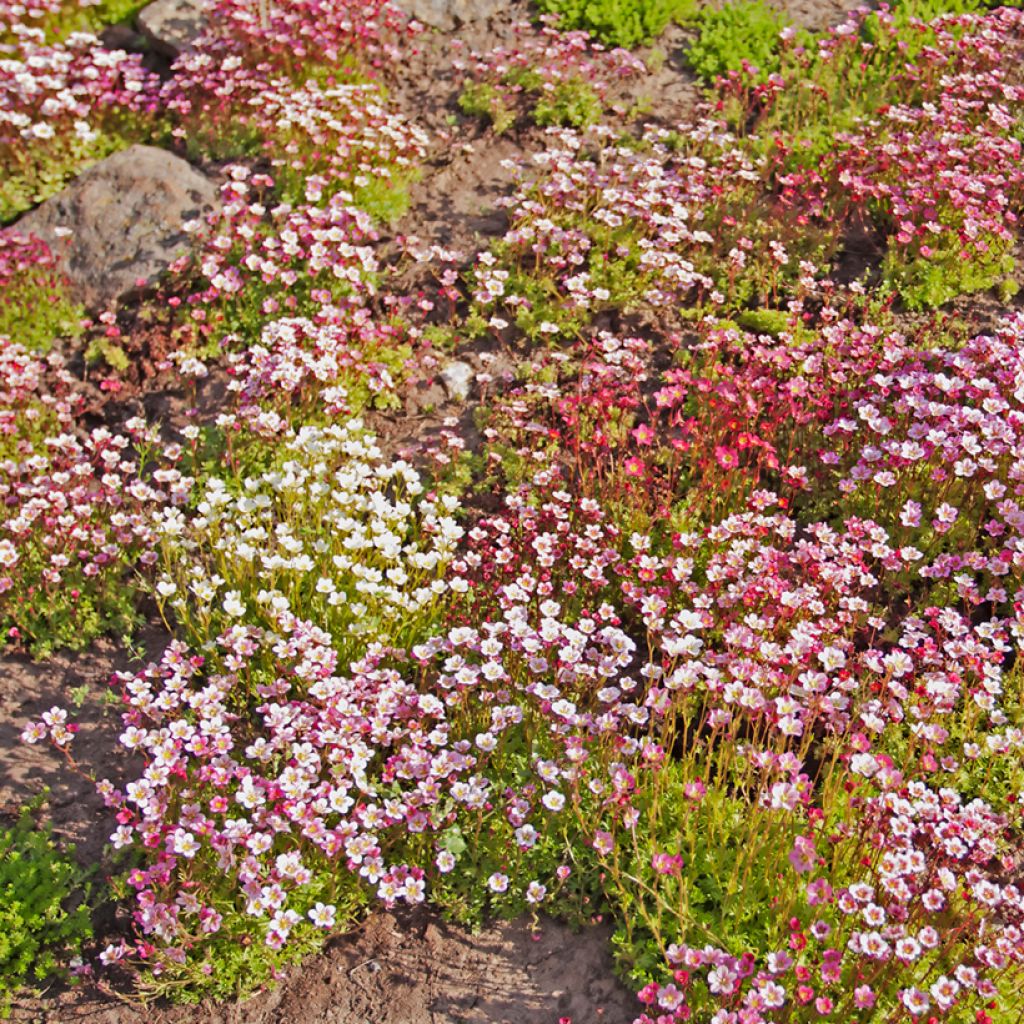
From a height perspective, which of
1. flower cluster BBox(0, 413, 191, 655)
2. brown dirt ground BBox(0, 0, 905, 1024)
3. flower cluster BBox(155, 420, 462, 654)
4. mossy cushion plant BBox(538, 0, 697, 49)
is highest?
mossy cushion plant BBox(538, 0, 697, 49)

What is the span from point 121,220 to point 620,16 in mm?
5174

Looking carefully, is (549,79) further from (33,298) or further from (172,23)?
(33,298)

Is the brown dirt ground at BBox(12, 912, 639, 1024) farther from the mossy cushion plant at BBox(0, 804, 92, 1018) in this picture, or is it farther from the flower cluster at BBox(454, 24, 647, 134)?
the flower cluster at BBox(454, 24, 647, 134)

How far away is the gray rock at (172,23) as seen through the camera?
10484 millimetres

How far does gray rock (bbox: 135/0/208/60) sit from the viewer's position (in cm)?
1048

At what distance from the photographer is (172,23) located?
10.6 m

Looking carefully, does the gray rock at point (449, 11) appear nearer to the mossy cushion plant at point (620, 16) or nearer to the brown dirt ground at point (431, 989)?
the mossy cushion plant at point (620, 16)

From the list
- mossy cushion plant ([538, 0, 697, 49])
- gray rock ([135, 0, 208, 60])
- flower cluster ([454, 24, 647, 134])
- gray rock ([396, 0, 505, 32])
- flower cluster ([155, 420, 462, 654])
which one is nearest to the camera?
flower cluster ([155, 420, 462, 654])

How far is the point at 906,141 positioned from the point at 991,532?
14.0 ft

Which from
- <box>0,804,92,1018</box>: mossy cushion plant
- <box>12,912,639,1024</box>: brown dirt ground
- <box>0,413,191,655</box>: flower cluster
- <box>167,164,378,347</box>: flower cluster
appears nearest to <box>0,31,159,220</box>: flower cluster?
<box>167,164,378,347</box>: flower cluster

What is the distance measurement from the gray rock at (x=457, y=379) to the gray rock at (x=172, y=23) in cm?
511

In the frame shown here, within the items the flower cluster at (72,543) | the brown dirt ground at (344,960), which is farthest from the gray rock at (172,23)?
the brown dirt ground at (344,960)

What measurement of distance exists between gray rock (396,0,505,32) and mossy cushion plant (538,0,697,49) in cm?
68

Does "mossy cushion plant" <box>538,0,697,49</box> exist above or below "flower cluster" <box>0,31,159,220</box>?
above
